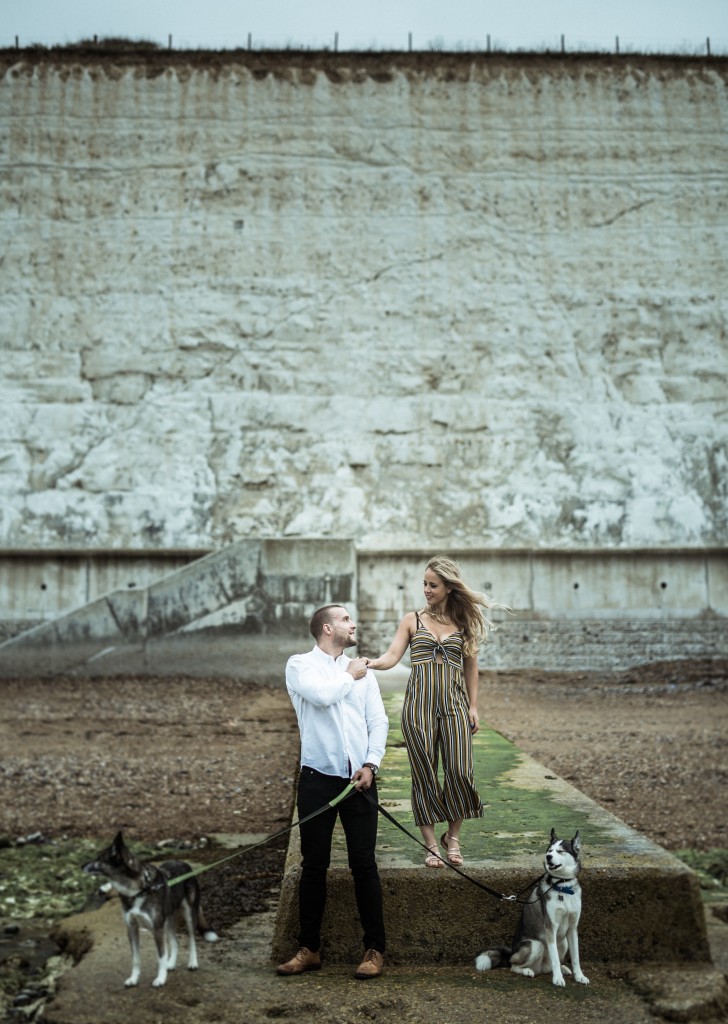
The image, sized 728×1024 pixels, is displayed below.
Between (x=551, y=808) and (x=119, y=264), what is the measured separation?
15571mm

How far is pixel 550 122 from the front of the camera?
18.7 m

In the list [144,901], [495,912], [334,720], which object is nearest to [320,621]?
[334,720]

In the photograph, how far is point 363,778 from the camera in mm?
3465

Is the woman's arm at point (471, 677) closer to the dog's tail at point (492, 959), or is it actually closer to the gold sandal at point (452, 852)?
the gold sandal at point (452, 852)

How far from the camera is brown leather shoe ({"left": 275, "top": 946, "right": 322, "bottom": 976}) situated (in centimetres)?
345

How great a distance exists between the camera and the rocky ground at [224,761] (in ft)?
20.2

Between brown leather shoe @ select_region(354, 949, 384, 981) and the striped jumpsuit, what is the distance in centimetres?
59

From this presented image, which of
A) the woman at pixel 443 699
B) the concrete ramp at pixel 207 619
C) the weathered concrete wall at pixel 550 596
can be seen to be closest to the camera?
the woman at pixel 443 699

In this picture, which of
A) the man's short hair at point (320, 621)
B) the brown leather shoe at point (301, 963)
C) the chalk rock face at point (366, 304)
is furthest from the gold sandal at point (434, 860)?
the chalk rock face at point (366, 304)

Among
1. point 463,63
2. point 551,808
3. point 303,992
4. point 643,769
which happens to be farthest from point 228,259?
point 303,992

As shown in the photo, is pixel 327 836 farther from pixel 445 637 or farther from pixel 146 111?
pixel 146 111

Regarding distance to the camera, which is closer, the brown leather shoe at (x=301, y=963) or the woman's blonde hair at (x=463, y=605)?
the brown leather shoe at (x=301, y=963)

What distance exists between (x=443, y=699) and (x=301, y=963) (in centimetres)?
114

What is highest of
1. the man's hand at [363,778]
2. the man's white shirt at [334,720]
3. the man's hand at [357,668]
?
the man's hand at [357,668]
